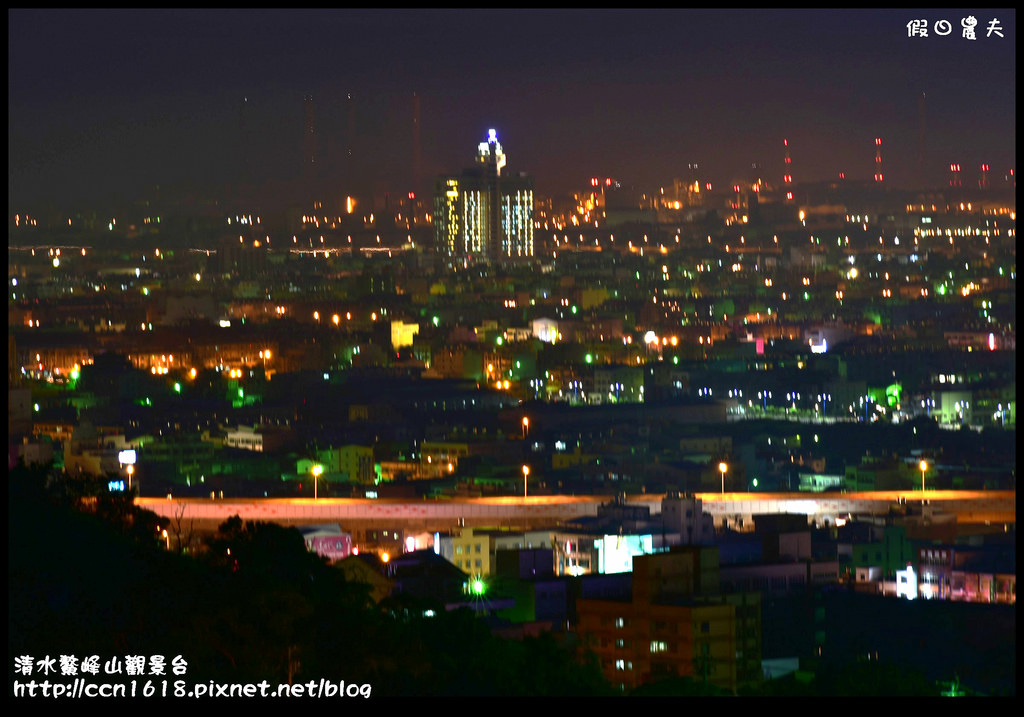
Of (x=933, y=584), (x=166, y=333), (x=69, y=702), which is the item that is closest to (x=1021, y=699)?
(x=69, y=702)

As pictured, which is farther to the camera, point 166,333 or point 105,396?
point 166,333

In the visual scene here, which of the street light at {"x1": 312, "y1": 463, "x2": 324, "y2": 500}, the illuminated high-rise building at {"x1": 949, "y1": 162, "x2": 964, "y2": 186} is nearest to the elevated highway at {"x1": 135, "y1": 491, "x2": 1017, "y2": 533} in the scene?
the street light at {"x1": 312, "y1": 463, "x2": 324, "y2": 500}

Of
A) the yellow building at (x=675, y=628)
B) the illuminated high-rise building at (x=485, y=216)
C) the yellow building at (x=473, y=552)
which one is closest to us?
the yellow building at (x=675, y=628)

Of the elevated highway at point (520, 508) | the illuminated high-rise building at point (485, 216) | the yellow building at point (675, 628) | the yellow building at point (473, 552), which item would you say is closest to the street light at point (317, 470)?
the elevated highway at point (520, 508)

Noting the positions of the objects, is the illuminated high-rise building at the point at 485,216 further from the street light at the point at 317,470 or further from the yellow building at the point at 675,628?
the yellow building at the point at 675,628

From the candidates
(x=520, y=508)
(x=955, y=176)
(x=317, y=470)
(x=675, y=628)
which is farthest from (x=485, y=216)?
(x=675, y=628)

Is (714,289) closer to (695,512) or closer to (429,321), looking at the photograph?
(429,321)

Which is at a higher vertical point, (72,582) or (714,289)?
(714,289)

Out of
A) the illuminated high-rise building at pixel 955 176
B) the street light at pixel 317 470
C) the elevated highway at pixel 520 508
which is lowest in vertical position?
the elevated highway at pixel 520 508
